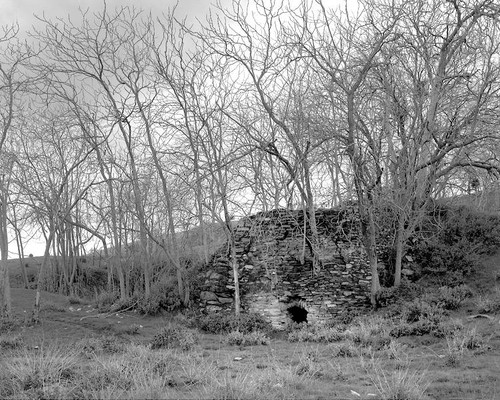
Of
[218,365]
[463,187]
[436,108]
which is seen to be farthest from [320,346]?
[463,187]

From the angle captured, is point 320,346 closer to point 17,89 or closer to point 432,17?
point 432,17

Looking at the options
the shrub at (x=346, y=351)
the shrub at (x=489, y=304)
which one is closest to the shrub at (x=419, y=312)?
the shrub at (x=489, y=304)

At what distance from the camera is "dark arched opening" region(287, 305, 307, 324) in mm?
15506

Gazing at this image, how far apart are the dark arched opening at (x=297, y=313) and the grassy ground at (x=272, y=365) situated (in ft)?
6.06

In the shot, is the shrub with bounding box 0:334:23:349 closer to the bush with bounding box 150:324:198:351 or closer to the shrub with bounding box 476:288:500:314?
the bush with bounding box 150:324:198:351

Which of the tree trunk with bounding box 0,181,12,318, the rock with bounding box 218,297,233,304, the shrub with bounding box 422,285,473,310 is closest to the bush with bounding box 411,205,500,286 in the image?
the shrub with bounding box 422,285,473,310

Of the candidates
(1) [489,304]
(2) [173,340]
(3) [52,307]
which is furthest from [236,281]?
(1) [489,304]

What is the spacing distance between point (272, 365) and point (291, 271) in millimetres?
7872

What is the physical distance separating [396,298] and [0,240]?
11964 millimetres

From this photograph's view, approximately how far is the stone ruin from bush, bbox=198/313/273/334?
64cm

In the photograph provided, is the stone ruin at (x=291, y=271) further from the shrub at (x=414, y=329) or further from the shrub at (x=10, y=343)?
the shrub at (x=10, y=343)

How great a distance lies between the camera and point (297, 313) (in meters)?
15.9

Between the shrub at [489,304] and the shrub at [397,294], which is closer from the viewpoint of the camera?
the shrub at [489,304]

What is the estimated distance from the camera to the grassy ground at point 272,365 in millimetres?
5980
